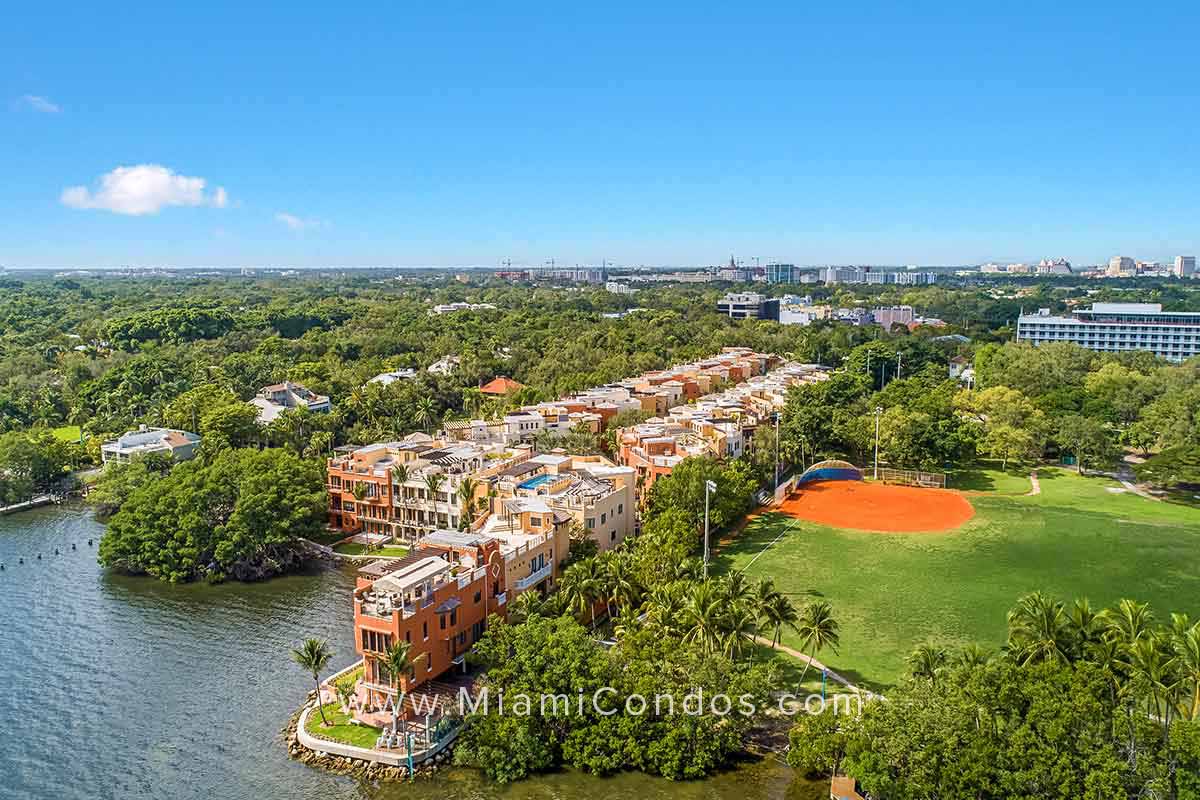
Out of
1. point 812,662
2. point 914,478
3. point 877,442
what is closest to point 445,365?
point 877,442

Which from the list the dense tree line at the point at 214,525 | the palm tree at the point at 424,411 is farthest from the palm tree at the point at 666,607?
the palm tree at the point at 424,411

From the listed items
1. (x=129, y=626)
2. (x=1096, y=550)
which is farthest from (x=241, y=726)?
(x=1096, y=550)

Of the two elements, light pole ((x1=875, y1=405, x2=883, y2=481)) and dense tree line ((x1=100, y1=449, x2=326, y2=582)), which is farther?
light pole ((x1=875, y1=405, x2=883, y2=481))

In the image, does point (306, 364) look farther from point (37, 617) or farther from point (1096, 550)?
point (1096, 550)

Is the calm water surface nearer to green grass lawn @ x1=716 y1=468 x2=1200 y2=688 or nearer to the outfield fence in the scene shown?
green grass lawn @ x1=716 y1=468 x2=1200 y2=688

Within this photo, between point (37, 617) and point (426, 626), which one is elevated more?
point (426, 626)

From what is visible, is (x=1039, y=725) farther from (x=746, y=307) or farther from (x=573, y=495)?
(x=746, y=307)

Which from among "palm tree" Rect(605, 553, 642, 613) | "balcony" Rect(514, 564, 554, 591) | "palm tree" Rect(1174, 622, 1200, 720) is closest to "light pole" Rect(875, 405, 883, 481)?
"balcony" Rect(514, 564, 554, 591)
